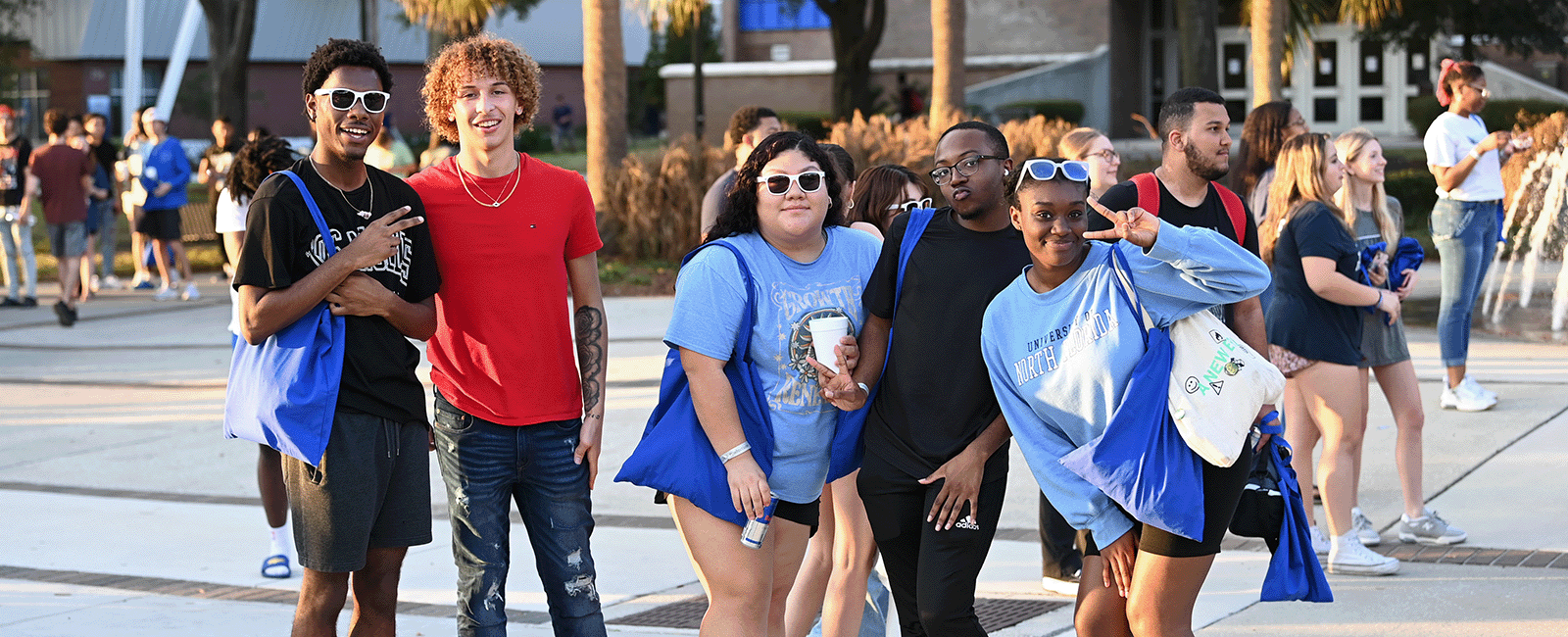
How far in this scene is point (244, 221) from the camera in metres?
5.93

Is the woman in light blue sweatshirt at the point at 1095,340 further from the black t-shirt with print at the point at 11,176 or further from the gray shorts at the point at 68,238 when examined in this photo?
the gray shorts at the point at 68,238

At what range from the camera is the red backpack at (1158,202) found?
4465mm

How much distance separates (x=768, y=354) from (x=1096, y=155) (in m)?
2.86

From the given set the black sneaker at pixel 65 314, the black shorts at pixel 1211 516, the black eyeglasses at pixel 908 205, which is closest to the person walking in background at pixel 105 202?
the black sneaker at pixel 65 314

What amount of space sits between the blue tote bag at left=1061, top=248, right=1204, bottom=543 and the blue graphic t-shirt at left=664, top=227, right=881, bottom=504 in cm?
73

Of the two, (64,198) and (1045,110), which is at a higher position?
(1045,110)

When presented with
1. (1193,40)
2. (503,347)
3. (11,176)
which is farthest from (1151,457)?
(1193,40)

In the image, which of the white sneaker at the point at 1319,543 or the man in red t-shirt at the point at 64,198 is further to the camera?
the man in red t-shirt at the point at 64,198

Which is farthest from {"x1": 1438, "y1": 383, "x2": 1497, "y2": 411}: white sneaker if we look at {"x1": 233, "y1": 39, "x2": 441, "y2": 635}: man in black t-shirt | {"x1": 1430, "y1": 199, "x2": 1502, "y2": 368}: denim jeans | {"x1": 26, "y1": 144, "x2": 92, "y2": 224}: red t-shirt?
{"x1": 26, "y1": 144, "x2": 92, "y2": 224}: red t-shirt

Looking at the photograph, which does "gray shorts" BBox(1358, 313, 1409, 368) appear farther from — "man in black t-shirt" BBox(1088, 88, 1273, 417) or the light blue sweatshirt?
the light blue sweatshirt

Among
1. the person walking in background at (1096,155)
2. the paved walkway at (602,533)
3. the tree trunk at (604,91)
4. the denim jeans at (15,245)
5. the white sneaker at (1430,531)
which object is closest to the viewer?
the paved walkway at (602,533)

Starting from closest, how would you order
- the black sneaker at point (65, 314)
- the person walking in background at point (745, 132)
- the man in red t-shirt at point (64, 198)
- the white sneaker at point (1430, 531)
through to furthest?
the white sneaker at point (1430, 531) → the person walking in background at point (745, 132) → the black sneaker at point (65, 314) → the man in red t-shirt at point (64, 198)

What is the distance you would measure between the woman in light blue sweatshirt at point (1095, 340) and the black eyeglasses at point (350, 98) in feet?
5.52

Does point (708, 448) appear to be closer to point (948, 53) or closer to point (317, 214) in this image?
point (317, 214)
